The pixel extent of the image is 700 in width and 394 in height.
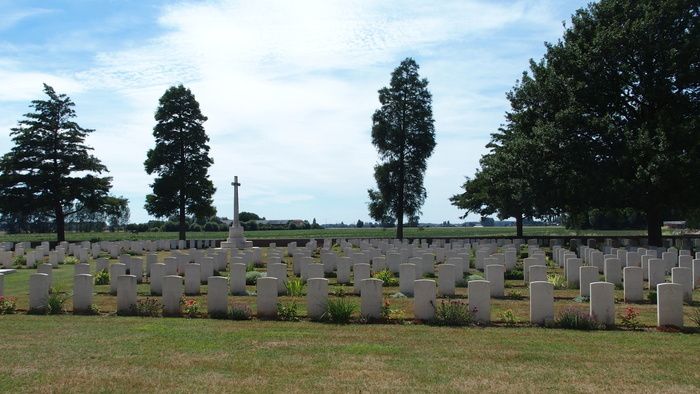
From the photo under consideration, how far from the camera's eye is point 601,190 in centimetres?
2734

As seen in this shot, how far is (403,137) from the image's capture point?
45.7m

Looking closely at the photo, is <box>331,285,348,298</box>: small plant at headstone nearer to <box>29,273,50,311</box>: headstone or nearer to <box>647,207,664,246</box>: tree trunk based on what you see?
<box>29,273,50,311</box>: headstone

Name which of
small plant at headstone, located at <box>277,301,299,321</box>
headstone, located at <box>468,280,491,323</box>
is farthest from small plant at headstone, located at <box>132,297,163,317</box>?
headstone, located at <box>468,280,491,323</box>

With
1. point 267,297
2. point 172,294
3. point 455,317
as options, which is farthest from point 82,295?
→ point 455,317

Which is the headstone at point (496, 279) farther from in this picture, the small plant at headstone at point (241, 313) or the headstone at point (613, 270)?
the small plant at headstone at point (241, 313)

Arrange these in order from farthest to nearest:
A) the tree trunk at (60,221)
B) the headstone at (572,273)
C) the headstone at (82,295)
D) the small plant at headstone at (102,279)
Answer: the tree trunk at (60,221) → the small plant at headstone at (102,279) → the headstone at (572,273) → the headstone at (82,295)

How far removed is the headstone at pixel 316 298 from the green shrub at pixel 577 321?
4.37 metres

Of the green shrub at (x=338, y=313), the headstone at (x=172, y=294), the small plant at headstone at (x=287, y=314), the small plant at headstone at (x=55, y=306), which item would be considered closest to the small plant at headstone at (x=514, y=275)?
the green shrub at (x=338, y=313)

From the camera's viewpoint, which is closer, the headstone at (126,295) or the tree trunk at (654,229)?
the headstone at (126,295)

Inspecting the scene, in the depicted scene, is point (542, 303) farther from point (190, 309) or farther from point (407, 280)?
point (190, 309)

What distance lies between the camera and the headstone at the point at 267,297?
1243cm

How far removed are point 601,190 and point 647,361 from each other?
20.2 meters

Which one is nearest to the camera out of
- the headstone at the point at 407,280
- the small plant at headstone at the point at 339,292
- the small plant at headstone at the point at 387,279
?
the small plant at headstone at the point at 339,292

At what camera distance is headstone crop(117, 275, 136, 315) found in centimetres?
1295
